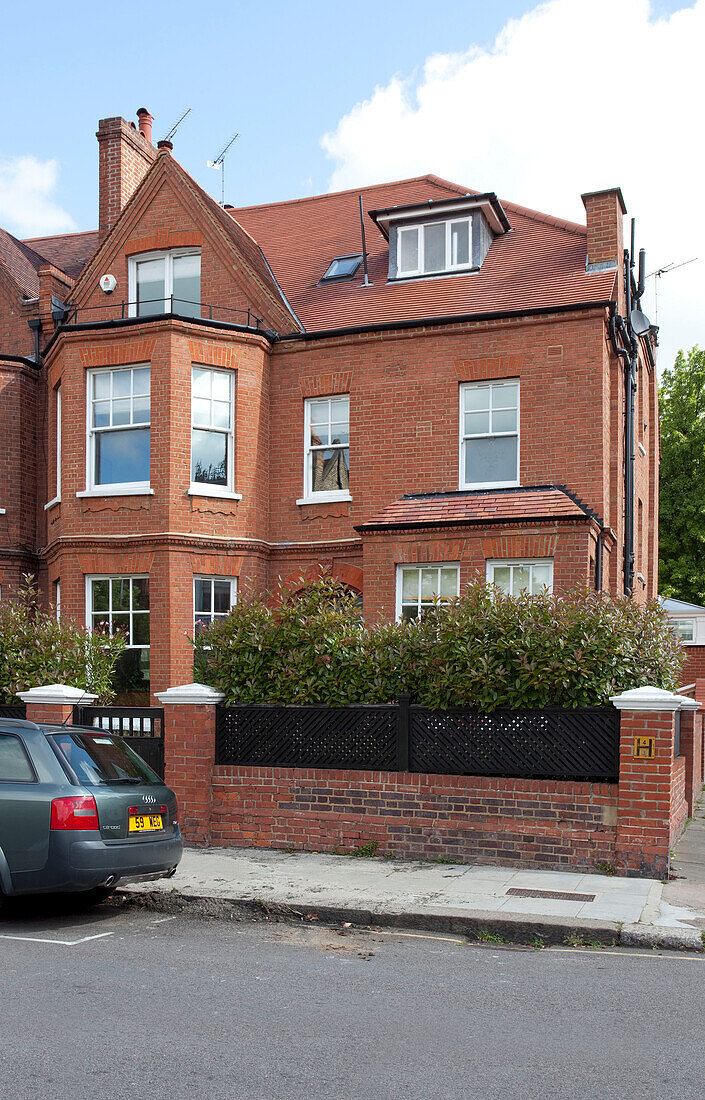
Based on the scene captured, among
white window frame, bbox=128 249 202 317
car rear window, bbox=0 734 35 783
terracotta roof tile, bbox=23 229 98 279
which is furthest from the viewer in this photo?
terracotta roof tile, bbox=23 229 98 279

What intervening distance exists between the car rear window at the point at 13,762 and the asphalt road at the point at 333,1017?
1.13m

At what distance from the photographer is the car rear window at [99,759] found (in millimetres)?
8359

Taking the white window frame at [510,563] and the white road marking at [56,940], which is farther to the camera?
the white window frame at [510,563]

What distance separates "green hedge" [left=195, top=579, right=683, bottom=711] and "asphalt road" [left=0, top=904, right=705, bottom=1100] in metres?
3.08

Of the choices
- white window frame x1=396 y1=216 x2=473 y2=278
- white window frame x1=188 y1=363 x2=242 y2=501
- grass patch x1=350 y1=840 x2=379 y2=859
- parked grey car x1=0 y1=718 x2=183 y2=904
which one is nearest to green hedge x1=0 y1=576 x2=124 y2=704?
grass patch x1=350 y1=840 x2=379 y2=859

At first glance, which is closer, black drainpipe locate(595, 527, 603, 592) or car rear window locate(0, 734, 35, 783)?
car rear window locate(0, 734, 35, 783)

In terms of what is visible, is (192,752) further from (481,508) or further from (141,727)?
(481,508)

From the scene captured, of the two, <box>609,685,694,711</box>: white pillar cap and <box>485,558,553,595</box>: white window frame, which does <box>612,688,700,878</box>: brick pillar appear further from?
<box>485,558,553,595</box>: white window frame

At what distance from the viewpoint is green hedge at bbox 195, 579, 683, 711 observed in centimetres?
1017

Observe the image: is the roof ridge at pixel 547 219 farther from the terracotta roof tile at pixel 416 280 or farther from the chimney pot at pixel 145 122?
the chimney pot at pixel 145 122

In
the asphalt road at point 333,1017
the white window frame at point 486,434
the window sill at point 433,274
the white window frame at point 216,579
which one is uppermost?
the window sill at point 433,274

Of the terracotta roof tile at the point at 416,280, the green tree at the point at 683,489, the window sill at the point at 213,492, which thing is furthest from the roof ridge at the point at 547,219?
the green tree at the point at 683,489

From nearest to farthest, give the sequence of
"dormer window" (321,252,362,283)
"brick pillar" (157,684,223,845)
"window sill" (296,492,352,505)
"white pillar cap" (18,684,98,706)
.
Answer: "brick pillar" (157,684,223,845) → "white pillar cap" (18,684,98,706) → "window sill" (296,492,352,505) → "dormer window" (321,252,362,283)

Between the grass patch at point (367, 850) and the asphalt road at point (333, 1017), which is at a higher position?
the asphalt road at point (333, 1017)
